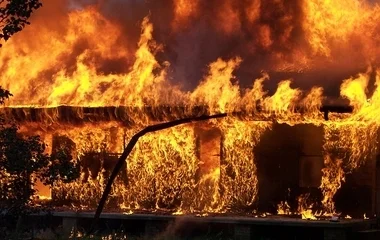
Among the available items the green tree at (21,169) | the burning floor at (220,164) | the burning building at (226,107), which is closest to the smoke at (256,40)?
the burning building at (226,107)

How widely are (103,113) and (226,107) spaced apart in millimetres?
2989

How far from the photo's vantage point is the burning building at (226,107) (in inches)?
659

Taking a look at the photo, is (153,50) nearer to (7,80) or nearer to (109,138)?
(109,138)

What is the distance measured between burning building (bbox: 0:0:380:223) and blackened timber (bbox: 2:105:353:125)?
0.09ft

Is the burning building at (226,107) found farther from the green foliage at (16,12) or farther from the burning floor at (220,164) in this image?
the green foliage at (16,12)

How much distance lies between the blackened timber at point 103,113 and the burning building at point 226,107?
0.03 metres

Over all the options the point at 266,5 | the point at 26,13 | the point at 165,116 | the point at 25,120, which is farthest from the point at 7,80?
the point at 26,13

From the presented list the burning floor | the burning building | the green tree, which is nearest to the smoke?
the burning building

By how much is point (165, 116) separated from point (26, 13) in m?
7.50

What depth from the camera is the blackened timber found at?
57.0ft

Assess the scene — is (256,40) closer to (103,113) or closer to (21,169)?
(103,113)

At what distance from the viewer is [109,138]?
18.9 metres

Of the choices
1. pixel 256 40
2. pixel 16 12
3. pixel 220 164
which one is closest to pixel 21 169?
pixel 16 12

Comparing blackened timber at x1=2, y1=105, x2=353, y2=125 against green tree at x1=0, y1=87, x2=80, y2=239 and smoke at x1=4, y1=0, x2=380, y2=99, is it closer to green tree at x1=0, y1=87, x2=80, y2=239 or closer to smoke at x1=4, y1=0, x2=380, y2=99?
smoke at x1=4, y1=0, x2=380, y2=99
